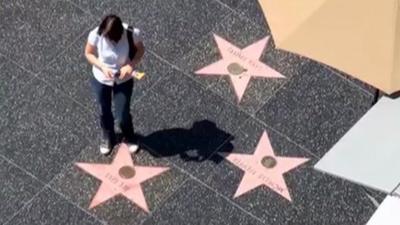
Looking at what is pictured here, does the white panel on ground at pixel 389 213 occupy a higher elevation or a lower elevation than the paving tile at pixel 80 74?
higher

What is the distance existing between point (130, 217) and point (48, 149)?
1031mm

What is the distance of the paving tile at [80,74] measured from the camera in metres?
10.4

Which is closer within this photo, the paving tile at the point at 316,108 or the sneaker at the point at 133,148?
the sneaker at the point at 133,148

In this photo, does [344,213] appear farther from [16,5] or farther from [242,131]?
[16,5]

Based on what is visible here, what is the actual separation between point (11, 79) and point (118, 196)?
1.67 m

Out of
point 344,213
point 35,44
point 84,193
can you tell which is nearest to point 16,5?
point 35,44

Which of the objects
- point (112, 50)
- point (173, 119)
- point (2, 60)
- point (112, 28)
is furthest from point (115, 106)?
point (2, 60)

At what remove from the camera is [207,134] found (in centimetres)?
1024

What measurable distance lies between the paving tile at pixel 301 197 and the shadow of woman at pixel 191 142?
15 cm

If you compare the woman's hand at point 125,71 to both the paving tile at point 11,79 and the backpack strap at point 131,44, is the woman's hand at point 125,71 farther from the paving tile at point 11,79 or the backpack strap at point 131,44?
the paving tile at point 11,79

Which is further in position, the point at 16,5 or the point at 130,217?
the point at 16,5

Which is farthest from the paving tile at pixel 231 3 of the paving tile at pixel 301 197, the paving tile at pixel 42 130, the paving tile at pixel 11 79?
the paving tile at pixel 11 79

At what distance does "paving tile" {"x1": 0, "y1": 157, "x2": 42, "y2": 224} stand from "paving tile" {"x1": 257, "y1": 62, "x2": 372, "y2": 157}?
7.22 ft

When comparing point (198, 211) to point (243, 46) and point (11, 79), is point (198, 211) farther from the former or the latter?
point (11, 79)
